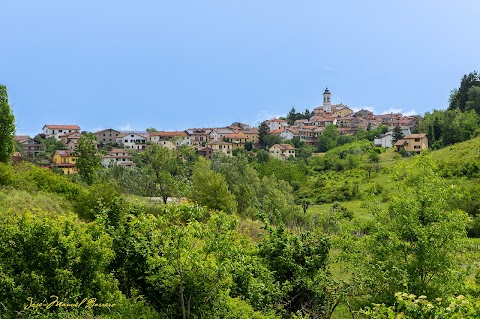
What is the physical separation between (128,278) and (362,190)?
37.6 meters

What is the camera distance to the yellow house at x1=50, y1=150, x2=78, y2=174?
57.5 meters

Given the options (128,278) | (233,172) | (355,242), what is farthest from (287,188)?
(128,278)

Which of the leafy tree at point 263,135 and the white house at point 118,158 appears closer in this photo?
the white house at point 118,158

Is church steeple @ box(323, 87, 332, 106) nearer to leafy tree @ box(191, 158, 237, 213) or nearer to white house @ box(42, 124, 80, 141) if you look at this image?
white house @ box(42, 124, 80, 141)

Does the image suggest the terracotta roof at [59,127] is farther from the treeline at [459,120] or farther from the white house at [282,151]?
the treeline at [459,120]

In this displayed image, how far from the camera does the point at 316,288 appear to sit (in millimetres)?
10641

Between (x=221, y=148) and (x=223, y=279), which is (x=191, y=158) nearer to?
(x=221, y=148)

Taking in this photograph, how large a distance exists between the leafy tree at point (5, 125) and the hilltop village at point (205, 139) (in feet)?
116

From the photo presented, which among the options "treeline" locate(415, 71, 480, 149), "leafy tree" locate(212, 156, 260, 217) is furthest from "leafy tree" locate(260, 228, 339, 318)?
"treeline" locate(415, 71, 480, 149)

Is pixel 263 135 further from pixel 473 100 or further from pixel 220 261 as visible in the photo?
pixel 220 261

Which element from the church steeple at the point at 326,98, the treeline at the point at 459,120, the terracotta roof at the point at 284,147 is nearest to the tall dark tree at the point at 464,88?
the treeline at the point at 459,120

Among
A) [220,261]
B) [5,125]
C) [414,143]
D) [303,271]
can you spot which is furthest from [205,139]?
[220,261]

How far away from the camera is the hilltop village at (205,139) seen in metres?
63.0

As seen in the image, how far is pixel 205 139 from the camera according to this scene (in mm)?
88188
